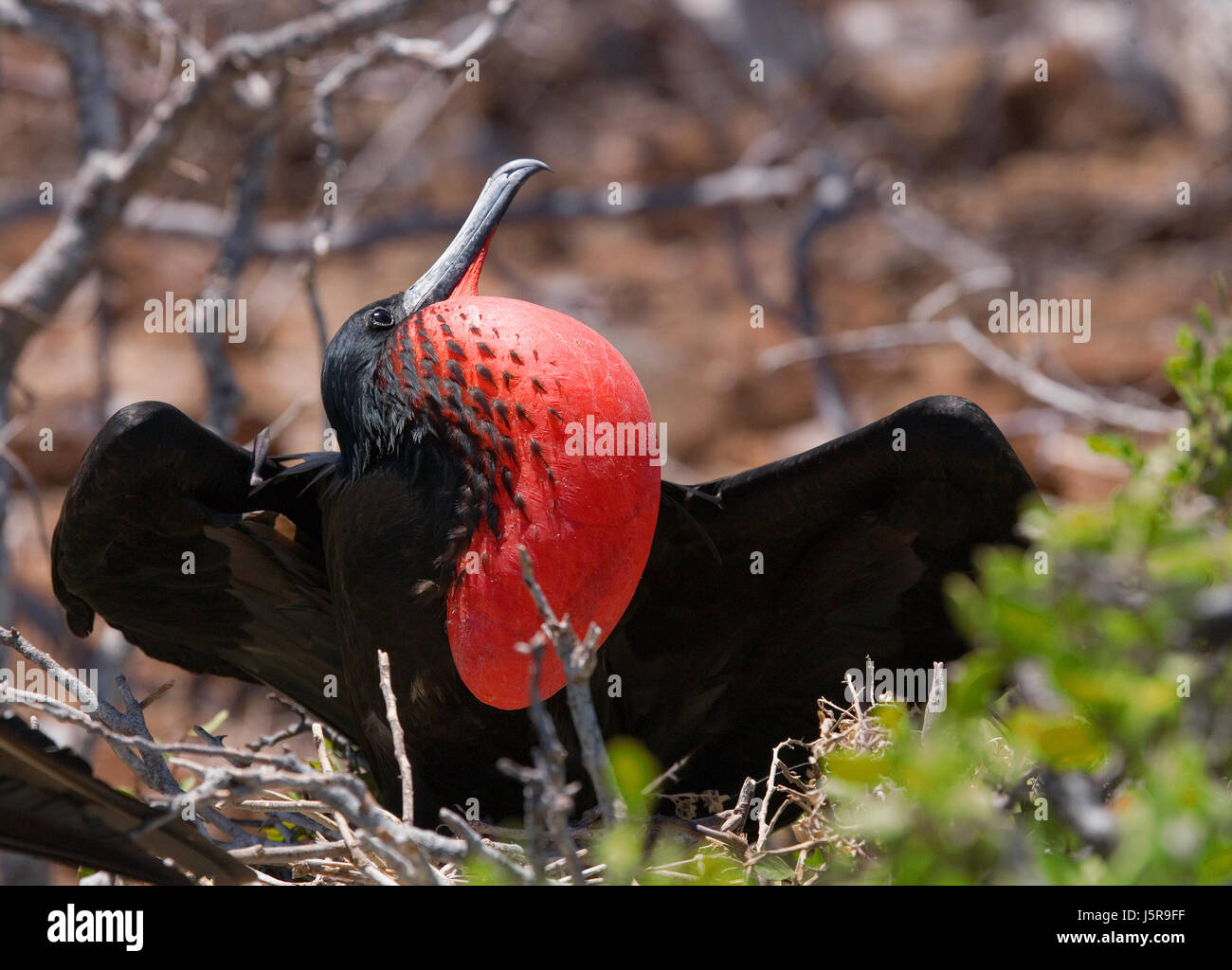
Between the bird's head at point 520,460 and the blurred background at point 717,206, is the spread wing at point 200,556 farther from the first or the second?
the blurred background at point 717,206

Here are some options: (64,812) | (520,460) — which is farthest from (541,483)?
(64,812)

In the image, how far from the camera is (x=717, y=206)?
595 cm

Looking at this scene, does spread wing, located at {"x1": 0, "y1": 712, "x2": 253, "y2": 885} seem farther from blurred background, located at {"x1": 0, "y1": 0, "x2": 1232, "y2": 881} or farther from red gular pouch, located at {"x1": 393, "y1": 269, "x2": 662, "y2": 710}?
blurred background, located at {"x1": 0, "y1": 0, "x2": 1232, "y2": 881}

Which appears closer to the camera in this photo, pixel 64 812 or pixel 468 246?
pixel 64 812

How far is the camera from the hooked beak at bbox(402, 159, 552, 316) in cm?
231

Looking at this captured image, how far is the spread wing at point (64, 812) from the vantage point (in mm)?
1521

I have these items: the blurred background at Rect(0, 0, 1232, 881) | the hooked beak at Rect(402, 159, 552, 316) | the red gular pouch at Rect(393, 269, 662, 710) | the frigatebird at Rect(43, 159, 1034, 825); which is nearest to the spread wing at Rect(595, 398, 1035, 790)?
the frigatebird at Rect(43, 159, 1034, 825)

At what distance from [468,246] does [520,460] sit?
55 centimetres

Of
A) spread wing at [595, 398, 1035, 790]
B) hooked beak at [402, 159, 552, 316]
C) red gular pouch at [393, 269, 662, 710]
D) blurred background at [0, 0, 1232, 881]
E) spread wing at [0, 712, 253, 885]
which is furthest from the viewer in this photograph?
blurred background at [0, 0, 1232, 881]

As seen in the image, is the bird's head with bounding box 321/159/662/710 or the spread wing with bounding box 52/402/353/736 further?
the spread wing with bounding box 52/402/353/736

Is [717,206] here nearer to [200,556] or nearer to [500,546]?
[200,556]

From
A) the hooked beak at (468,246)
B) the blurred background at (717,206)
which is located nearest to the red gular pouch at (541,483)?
the hooked beak at (468,246)

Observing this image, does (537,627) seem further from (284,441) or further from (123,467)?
(284,441)

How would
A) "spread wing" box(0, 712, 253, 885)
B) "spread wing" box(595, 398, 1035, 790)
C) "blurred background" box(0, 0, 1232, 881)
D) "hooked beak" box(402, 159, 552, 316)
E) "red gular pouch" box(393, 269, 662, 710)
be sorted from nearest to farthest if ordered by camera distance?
"spread wing" box(0, 712, 253, 885), "red gular pouch" box(393, 269, 662, 710), "spread wing" box(595, 398, 1035, 790), "hooked beak" box(402, 159, 552, 316), "blurred background" box(0, 0, 1232, 881)
